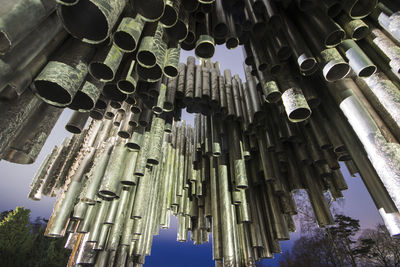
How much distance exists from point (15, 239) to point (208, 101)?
27.0 m

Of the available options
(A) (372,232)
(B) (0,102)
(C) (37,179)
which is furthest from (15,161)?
(A) (372,232)

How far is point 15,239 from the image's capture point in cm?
1977

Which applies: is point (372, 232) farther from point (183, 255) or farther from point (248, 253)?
point (183, 255)

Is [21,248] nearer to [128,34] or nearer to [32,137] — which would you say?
[32,137]

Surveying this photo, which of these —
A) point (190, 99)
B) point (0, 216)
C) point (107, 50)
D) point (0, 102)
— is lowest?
point (0, 102)

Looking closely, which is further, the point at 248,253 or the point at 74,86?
the point at 248,253

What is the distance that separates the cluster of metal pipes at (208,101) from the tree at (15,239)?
2152 cm

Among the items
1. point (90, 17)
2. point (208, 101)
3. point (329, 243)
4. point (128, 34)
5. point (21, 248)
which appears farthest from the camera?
point (21, 248)

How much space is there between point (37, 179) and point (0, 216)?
1812 inches

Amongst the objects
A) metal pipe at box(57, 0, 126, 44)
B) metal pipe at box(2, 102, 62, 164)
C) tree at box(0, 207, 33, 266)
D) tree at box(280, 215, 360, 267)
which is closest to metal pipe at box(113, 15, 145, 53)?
metal pipe at box(57, 0, 126, 44)

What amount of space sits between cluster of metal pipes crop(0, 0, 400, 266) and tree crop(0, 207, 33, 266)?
21518mm

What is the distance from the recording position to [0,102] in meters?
1.64

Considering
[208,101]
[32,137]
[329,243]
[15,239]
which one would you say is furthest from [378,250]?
[15,239]

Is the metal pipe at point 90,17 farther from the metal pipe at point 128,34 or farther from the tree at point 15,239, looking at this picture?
the tree at point 15,239
